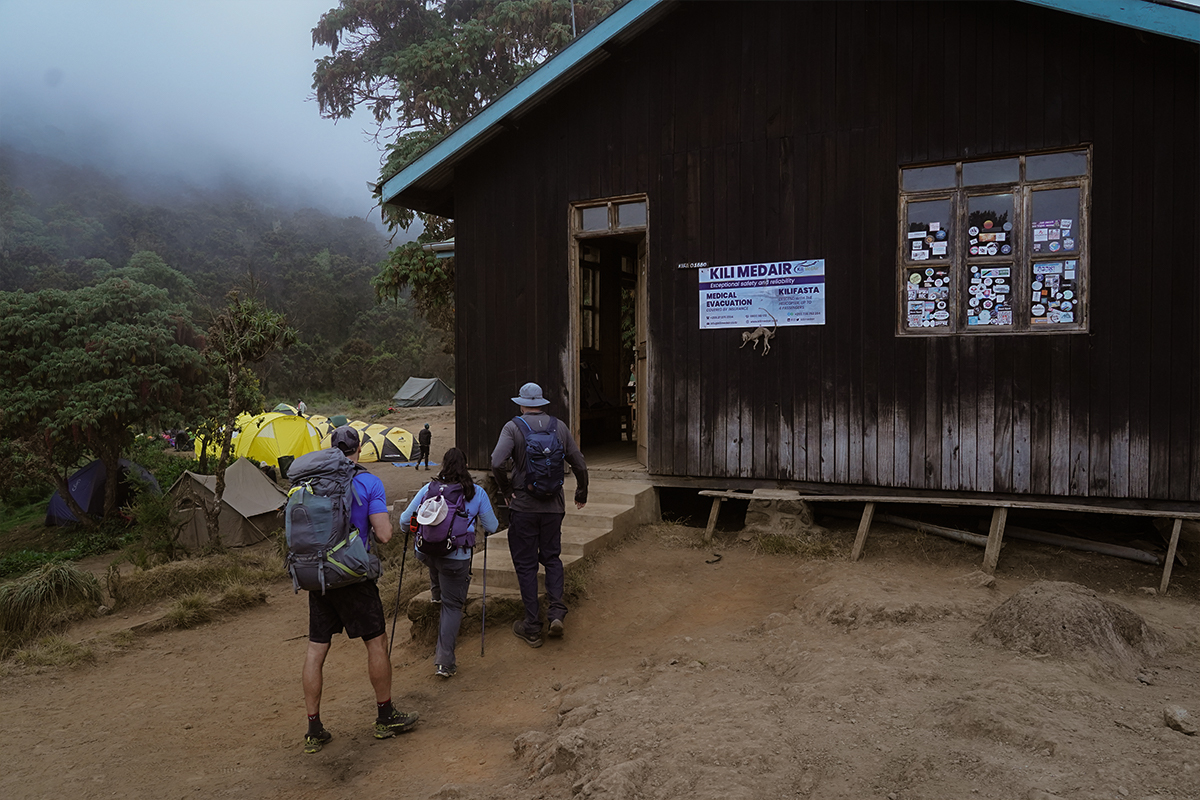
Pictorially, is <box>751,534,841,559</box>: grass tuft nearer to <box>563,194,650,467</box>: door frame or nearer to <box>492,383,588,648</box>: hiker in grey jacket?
<box>563,194,650,467</box>: door frame

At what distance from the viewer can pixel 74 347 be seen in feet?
47.0

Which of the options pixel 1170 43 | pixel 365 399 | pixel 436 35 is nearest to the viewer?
pixel 1170 43

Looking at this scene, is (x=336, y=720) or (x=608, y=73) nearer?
(x=336, y=720)

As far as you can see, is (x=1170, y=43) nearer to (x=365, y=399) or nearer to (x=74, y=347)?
(x=74, y=347)

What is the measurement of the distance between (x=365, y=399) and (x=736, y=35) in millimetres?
34975

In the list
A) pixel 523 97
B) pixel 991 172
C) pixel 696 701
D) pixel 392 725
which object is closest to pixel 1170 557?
pixel 991 172

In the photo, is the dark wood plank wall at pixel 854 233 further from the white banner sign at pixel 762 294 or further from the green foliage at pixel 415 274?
the green foliage at pixel 415 274

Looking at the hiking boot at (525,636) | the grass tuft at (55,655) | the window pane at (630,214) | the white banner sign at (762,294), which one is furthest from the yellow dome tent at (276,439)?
the hiking boot at (525,636)

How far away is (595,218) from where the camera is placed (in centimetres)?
896

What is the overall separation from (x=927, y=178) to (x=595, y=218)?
3576mm

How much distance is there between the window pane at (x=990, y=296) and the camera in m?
7.06

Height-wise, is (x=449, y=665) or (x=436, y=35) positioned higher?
(x=436, y=35)

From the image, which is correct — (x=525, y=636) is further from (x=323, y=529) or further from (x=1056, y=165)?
(x=1056, y=165)

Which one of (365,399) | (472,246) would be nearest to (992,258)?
(472,246)
